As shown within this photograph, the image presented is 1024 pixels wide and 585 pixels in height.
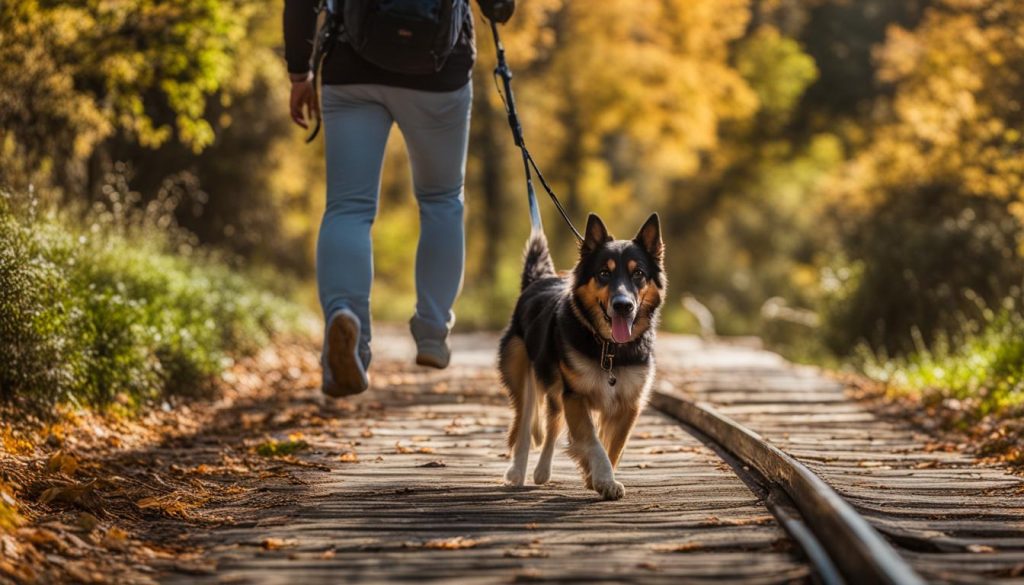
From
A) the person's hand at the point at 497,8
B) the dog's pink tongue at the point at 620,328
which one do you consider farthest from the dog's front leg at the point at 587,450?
the person's hand at the point at 497,8

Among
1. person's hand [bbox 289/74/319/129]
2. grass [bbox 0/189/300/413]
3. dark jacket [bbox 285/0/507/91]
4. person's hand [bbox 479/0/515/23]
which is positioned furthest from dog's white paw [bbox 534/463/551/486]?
grass [bbox 0/189/300/413]

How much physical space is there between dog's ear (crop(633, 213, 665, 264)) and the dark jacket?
120 cm

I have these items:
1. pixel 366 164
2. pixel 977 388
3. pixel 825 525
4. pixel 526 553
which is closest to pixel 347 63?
pixel 366 164

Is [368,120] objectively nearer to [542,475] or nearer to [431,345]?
[431,345]

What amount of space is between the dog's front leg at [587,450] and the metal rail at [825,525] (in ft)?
2.39

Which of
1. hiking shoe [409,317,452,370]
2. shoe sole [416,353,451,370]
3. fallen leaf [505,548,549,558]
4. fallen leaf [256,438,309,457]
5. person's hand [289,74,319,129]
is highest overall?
person's hand [289,74,319,129]

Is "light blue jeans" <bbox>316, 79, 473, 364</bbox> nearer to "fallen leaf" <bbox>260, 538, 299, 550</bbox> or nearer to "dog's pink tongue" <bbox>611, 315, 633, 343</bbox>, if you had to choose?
"dog's pink tongue" <bbox>611, 315, 633, 343</bbox>

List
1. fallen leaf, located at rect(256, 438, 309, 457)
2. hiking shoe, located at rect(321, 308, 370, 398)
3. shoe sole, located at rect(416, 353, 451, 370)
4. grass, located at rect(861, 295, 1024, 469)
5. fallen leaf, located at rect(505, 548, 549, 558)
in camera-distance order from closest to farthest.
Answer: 1. fallen leaf, located at rect(505, 548, 549, 558)
2. hiking shoe, located at rect(321, 308, 370, 398)
3. shoe sole, located at rect(416, 353, 451, 370)
4. fallen leaf, located at rect(256, 438, 309, 457)
5. grass, located at rect(861, 295, 1024, 469)

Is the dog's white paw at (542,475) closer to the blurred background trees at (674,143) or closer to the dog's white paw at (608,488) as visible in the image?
the dog's white paw at (608,488)

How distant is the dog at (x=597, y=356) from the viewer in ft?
19.0

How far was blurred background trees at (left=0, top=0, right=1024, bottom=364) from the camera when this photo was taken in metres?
13.5

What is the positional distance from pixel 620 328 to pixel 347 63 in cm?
186

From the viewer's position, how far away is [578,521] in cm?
501

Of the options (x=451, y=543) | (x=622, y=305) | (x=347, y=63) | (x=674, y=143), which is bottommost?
(x=451, y=543)
